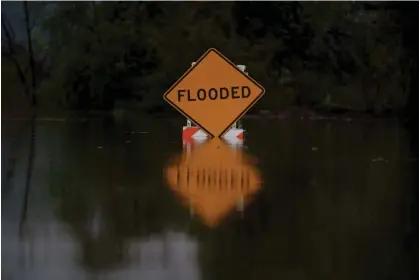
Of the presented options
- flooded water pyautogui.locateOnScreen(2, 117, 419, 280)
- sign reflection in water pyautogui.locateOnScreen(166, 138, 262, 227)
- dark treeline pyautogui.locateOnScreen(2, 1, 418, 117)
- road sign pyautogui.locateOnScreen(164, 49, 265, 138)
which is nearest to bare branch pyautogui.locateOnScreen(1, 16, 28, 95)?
dark treeline pyautogui.locateOnScreen(2, 1, 418, 117)

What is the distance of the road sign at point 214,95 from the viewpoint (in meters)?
11.7

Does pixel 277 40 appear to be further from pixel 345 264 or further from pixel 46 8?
pixel 345 264

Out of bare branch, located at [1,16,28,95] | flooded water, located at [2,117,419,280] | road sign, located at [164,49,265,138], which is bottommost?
flooded water, located at [2,117,419,280]

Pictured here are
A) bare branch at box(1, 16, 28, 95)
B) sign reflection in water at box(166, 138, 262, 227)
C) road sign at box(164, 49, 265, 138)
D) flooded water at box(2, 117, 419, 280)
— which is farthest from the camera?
bare branch at box(1, 16, 28, 95)

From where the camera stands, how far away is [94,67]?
1966 centimetres

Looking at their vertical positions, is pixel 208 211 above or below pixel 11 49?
below

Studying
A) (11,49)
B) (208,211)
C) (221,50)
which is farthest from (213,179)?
(11,49)

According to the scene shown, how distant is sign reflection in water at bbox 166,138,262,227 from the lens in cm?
671

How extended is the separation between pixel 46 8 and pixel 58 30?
2.30ft

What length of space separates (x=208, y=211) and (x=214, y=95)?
5476 mm

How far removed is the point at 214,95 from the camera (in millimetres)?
11844

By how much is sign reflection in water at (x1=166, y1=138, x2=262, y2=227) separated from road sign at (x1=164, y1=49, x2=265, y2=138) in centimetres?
51

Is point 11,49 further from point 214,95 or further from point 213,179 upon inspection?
point 213,179

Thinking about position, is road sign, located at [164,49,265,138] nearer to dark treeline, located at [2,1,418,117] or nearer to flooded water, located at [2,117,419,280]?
flooded water, located at [2,117,419,280]
